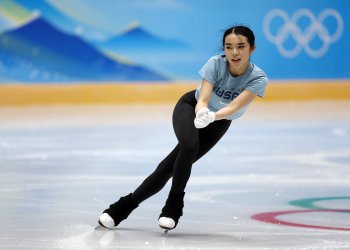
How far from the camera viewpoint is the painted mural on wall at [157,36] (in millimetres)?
12352

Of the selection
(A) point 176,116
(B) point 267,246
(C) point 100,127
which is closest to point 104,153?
(C) point 100,127

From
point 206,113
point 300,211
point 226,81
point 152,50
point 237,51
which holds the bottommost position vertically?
point 300,211

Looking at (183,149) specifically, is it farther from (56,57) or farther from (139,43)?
(56,57)

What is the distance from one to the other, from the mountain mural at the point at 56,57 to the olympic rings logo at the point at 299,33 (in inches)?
73.9

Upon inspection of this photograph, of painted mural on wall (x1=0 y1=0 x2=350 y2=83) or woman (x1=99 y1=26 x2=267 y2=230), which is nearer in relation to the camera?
woman (x1=99 y1=26 x2=267 y2=230)

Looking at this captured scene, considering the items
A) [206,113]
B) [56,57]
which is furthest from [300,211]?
[56,57]

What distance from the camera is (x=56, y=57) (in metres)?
12.4

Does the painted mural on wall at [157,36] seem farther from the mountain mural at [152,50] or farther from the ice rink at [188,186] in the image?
the ice rink at [188,186]

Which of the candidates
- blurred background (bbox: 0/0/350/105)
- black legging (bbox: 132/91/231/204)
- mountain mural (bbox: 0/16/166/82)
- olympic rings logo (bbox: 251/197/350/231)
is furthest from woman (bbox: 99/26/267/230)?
mountain mural (bbox: 0/16/166/82)

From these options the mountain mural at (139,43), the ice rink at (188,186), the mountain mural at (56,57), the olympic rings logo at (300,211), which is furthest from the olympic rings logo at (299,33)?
the olympic rings logo at (300,211)

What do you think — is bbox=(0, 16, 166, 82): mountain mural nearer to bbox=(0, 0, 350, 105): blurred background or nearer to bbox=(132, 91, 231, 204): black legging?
bbox=(0, 0, 350, 105): blurred background

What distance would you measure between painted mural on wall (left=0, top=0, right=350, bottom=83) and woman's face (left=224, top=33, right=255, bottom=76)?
8.80 meters

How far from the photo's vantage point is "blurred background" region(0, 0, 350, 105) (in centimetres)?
1235

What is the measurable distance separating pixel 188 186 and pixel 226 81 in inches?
60.0
